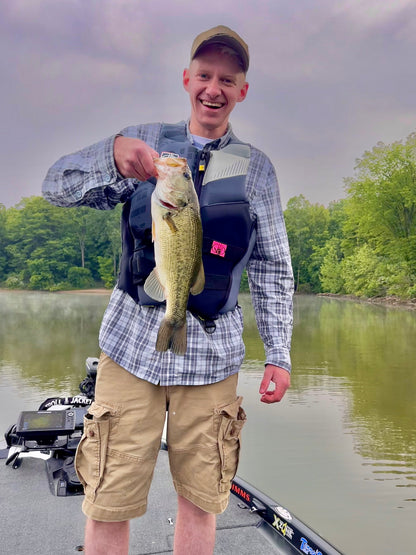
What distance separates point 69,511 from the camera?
11.4 feet

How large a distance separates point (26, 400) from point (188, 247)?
1195cm

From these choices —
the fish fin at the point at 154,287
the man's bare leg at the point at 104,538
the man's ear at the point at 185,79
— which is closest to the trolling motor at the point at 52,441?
the man's bare leg at the point at 104,538

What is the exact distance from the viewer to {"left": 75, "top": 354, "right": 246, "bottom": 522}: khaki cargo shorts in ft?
6.30

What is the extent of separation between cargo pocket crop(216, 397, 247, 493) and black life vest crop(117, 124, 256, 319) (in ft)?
1.25

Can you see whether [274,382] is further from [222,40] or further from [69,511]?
[69,511]

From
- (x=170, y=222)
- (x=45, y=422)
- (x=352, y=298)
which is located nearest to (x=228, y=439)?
(x=170, y=222)

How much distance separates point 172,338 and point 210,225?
48cm

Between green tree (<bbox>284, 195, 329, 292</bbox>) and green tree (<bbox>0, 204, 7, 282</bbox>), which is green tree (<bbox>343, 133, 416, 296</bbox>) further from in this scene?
green tree (<bbox>0, 204, 7, 282</bbox>)

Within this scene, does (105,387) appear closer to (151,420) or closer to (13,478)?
(151,420)

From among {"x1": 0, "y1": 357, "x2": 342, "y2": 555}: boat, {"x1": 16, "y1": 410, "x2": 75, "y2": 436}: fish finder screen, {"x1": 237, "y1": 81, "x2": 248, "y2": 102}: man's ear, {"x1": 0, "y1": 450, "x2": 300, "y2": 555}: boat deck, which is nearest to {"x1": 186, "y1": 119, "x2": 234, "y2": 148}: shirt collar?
{"x1": 237, "y1": 81, "x2": 248, "y2": 102}: man's ear

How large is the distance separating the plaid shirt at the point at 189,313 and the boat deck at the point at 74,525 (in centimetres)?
150

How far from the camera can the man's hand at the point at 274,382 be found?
2.22m

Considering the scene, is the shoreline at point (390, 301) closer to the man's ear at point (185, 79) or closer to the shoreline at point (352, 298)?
the shoreline at point (352, 298)

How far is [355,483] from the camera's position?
7.63m
